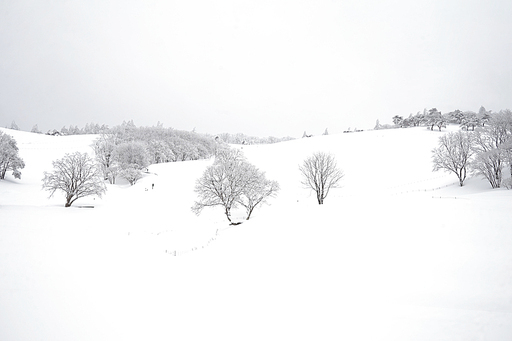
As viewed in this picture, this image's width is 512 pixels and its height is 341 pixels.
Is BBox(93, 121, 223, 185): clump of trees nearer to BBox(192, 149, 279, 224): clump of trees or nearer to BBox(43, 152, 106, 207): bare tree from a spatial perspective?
BBox(43, 152, 106, 207): bare tree

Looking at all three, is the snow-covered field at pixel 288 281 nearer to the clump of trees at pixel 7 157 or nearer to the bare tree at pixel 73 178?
the bare tree at pixel 73 178

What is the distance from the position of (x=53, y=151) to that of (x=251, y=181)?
2897 inches

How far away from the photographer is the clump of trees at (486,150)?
27.3 metres

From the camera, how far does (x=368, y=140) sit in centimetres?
7481

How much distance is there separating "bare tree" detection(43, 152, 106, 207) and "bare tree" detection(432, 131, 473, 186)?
167 feet

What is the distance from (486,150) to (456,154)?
145 inches

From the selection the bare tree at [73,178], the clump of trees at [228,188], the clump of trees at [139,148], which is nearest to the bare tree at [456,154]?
the clump of trees at [228,188]

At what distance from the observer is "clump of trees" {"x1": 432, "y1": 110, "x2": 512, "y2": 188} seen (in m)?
27.3

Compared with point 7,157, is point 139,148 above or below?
above

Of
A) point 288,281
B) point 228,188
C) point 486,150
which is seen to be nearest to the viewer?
point 288,281

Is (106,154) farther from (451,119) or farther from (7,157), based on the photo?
(451,119)

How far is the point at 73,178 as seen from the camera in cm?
2827

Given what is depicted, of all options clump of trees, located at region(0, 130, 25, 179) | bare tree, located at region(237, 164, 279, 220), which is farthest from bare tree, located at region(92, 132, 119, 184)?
bare tree, located at region(237, 164, 279, 220)

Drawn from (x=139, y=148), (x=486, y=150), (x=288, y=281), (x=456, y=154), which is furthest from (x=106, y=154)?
(x=486, y=150)
